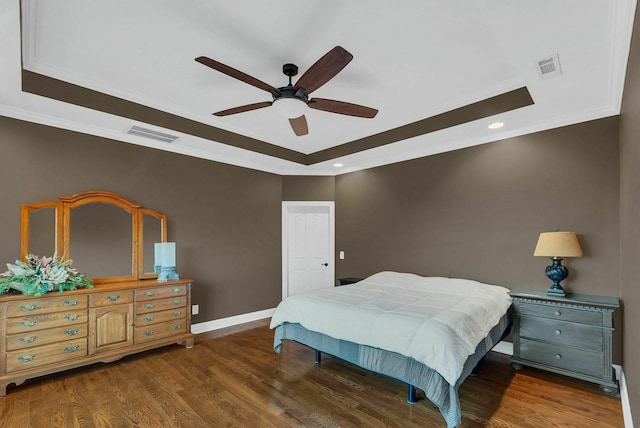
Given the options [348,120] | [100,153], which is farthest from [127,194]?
[348,120]

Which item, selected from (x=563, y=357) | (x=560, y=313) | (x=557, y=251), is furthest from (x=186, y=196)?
(x=563, y=357)

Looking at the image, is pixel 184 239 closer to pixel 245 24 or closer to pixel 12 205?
pixel 12 205

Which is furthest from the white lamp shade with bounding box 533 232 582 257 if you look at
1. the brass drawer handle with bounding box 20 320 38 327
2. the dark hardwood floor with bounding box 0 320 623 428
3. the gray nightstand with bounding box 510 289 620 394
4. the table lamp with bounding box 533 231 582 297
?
the brass drawer handle with bounding box 20 320 38 327

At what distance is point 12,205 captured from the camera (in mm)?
3154

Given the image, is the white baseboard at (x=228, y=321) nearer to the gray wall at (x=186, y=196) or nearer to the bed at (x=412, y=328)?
the gray wall at (x=186, y=196)

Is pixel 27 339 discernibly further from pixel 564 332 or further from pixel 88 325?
pixel 564 332

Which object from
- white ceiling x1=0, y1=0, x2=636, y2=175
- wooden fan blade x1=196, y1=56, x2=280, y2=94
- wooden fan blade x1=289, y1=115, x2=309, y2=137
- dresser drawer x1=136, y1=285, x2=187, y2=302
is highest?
white ceiling x1=0, y1=0, x2=636, y2=175

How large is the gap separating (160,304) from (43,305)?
1.07 meters

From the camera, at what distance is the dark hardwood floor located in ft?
7.75

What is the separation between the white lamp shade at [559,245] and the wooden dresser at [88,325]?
403 centimetres

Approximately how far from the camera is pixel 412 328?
7.98 ft

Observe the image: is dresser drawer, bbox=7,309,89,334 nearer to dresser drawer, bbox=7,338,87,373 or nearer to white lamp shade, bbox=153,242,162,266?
dresser drawer, bbox=7,338,87,373

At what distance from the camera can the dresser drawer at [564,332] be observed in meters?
2.82

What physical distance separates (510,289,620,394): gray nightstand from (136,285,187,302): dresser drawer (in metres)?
3.76
